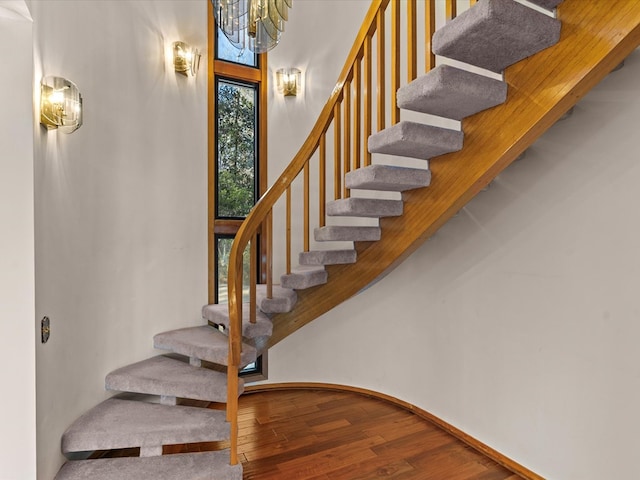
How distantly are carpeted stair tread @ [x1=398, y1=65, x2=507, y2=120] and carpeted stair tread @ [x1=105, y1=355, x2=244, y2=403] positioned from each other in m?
1.86

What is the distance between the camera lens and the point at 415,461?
251cm

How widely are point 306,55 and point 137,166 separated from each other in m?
1.99

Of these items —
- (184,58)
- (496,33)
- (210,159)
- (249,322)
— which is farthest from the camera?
(210,159)

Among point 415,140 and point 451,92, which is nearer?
point 451,92

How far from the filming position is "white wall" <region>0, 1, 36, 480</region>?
5.80 ft

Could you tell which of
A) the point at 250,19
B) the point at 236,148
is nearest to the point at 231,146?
the point at 236,148

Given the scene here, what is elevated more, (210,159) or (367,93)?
(367,93)

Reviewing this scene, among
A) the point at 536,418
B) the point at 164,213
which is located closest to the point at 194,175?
the point at 164,213

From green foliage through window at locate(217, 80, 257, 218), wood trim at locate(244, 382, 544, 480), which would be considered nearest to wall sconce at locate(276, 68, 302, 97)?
green foliage through window at locate(217, 80, 257, 218)

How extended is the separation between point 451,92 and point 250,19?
0.98m

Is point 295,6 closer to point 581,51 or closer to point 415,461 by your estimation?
point 581,51

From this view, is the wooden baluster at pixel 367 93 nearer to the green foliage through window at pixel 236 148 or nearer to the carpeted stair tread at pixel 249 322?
the carpeted stair tread at pixel 249 322

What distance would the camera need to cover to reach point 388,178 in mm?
1972

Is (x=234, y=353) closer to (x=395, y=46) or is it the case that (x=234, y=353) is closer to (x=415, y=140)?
(x=415, y=140)
